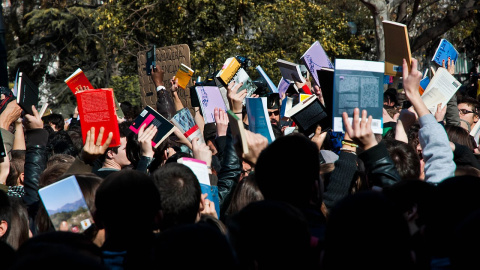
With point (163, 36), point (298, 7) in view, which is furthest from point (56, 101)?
point (298, 7)

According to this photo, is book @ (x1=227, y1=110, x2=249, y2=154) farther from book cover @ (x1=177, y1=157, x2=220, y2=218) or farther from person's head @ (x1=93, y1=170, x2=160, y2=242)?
person's head @ (x1=93, y1=170, x2=160, y2=242)

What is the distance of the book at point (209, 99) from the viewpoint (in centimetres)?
634

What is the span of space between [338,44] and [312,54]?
40.5ft

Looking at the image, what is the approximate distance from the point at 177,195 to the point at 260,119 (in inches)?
44.8

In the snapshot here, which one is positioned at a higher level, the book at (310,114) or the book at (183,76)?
the book at (183,76)

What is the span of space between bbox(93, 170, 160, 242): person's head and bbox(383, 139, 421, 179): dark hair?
1.81 m

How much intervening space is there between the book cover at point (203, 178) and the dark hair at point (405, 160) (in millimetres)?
1187

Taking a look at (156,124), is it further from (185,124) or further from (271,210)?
(271,210)

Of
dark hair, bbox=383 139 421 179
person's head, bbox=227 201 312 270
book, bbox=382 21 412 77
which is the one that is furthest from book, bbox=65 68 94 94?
person's head, bbox=227 201 312 270

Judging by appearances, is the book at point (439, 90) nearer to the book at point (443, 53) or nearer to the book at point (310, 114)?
the book at point (310, 114)

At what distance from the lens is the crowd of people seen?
197 centimetres

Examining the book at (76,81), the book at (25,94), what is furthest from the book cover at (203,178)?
the book at (76,81)

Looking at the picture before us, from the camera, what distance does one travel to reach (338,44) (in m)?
18.0

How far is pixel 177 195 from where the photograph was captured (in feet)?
10.4
